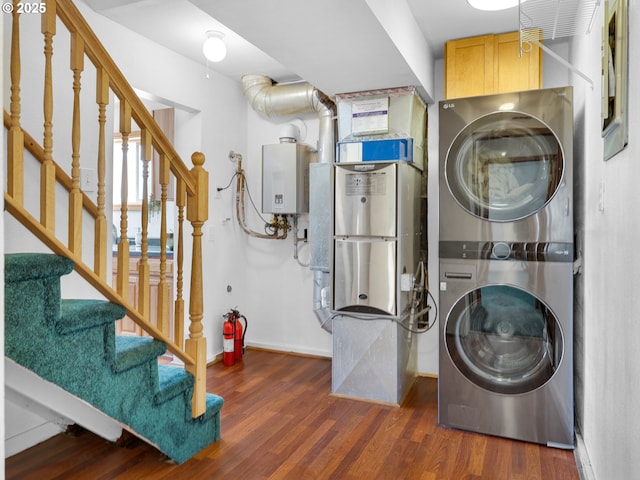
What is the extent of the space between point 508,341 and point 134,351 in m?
2.02

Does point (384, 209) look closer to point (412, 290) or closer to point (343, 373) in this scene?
point (412, 290)

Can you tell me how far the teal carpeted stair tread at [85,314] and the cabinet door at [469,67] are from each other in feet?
8.30

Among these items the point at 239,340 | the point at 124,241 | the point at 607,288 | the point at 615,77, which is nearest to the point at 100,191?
the point at 124,241

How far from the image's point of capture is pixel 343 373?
3.26 metres

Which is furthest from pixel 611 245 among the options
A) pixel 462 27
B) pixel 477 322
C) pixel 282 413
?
pixel 282 413

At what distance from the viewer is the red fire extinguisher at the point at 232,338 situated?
3.94m

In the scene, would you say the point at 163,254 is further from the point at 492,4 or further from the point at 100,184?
the point at 492,4

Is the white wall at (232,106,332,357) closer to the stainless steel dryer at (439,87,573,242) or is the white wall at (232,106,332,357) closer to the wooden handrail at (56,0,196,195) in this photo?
the stainless steel dryer at (439,87,573,242)

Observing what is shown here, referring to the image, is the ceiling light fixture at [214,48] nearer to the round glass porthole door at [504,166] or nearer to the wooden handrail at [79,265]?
the round glass porthole door at [504,166]

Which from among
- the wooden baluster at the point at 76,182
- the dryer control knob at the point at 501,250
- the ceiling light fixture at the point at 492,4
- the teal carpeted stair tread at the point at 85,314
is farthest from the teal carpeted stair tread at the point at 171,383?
the ceiling light fixture at the point at 492,4

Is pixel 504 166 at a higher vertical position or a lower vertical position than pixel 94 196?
higher

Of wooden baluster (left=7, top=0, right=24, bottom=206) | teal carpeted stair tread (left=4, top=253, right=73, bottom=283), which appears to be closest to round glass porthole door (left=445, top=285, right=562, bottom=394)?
teal carpeted stair tread (left=4, top=253, right=73, bottom=283)

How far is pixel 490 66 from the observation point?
308 cm

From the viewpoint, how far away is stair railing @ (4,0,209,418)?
165cm
